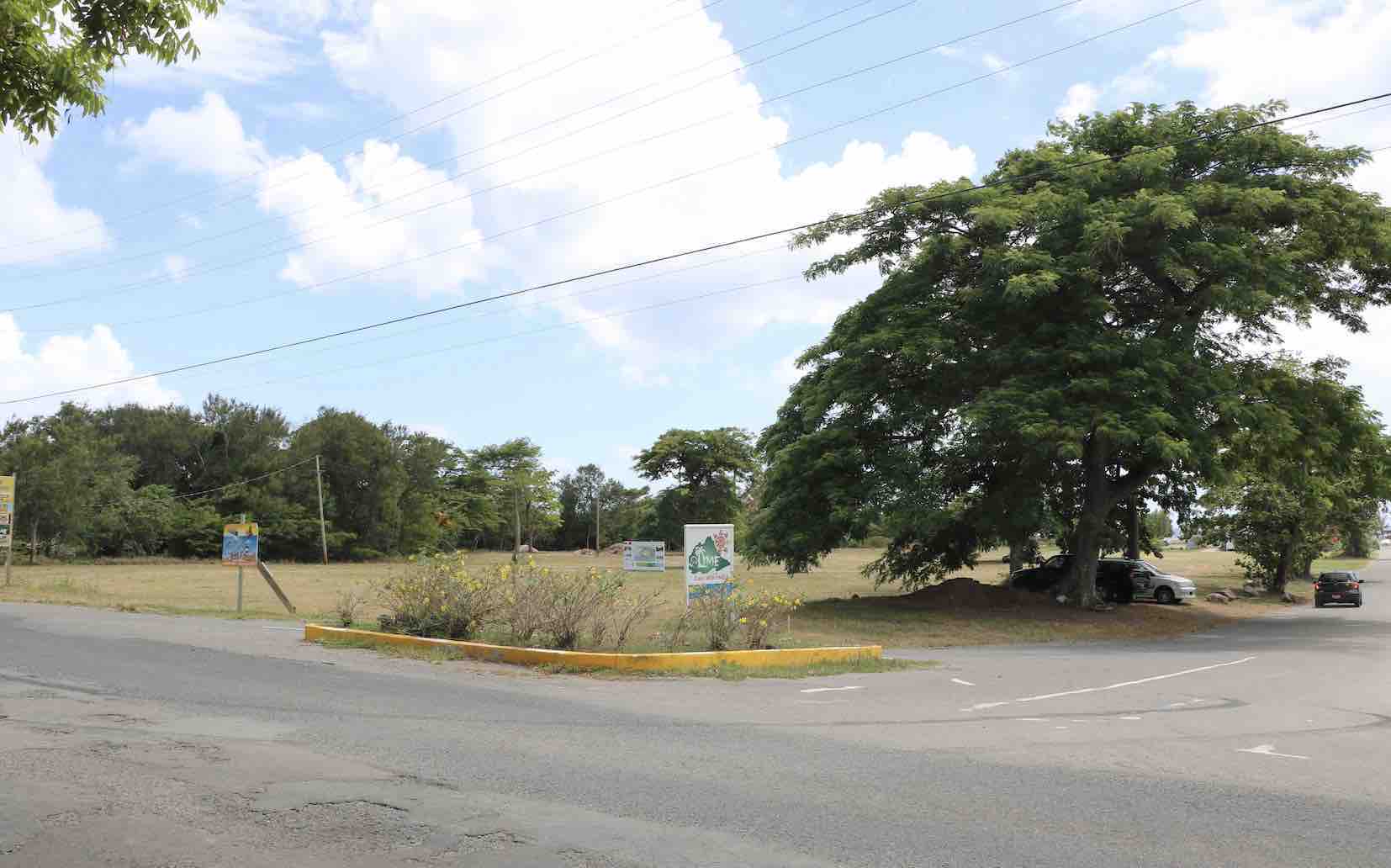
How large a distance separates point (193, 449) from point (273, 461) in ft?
30.1

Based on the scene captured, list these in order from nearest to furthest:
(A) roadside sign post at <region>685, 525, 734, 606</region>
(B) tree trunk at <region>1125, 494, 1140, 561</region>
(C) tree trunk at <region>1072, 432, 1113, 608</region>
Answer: (A) roadside sign post at <region>685, 525, 734, 606</region>, (C) tree trunk at <region>1072, 432, 1113, 608</region>, (B) tree trunk at <region>1125, 494, 1140, 561</region>

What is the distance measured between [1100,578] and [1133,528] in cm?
217

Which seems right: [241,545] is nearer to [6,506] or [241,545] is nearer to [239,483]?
[6,506]

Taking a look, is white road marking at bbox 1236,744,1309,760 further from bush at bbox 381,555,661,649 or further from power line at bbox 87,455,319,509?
power line at bbox 87,455,319,509

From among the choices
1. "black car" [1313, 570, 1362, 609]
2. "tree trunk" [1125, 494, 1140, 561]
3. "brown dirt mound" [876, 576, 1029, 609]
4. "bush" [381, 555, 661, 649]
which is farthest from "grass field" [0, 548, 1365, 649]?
"tree trunk" [1125, 494, 1140, 561]

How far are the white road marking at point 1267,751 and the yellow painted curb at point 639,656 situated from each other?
6514 mm

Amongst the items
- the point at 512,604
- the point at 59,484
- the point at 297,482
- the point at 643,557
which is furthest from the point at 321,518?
the point at 512,604

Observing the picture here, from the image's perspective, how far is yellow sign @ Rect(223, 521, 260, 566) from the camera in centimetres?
2306

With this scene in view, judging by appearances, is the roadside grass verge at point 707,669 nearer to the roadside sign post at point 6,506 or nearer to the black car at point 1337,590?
the roadside sign post at point 6,506

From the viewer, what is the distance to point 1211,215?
78.6 feet

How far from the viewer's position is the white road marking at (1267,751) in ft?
27.5

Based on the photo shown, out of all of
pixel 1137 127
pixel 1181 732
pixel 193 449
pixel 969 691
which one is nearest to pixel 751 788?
pixel 1181 732

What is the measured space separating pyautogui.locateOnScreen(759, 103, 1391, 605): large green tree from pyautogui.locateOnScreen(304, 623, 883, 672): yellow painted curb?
8581 millimetres

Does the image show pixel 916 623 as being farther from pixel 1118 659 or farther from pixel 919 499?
pixel 1118 659
